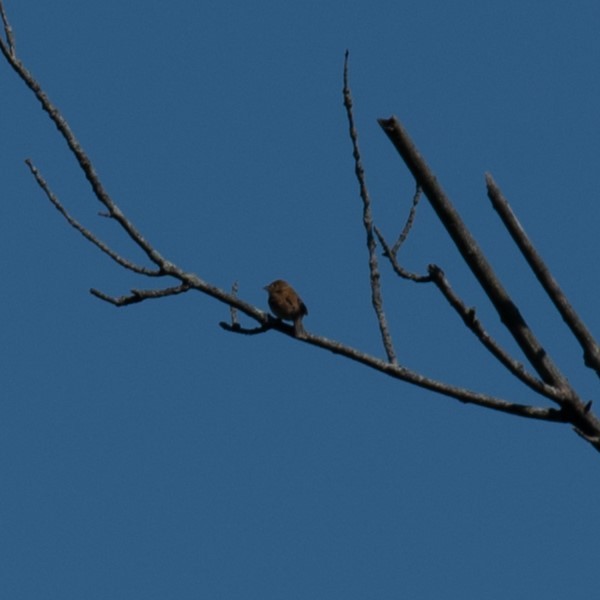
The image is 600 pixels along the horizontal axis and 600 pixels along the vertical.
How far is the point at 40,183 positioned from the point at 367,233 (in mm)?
892

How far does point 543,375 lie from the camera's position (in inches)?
83.6

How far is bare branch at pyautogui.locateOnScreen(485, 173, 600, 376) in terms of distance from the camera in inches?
71.7

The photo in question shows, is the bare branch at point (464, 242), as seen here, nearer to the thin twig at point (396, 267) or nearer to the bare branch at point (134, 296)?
the thin twig at point (396, 267)

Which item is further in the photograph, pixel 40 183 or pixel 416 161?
pixel 40 183

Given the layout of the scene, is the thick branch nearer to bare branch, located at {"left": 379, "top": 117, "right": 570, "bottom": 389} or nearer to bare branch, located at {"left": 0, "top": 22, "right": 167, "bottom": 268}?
bare branch, located at {"left": 379, "top": 117, "right": 570, "bottom": 389}

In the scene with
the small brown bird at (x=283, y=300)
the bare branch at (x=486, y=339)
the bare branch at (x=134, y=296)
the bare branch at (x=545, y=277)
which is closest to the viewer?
the bare branch at (x=545, y=277)

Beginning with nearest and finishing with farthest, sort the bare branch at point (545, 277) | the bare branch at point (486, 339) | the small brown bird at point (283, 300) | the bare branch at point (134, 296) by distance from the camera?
the bare branch at point (545, 277) → the bare branch at point (486, 339) → the bare branch at point (134, 296) → the small brown bird at point (283, 300)

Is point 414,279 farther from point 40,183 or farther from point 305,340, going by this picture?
point 40,183

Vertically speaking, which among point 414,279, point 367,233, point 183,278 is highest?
point 367,233

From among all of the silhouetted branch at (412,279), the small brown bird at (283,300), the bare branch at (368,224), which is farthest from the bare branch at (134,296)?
the small brown bird at (283,300)

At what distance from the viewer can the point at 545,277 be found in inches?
72.7

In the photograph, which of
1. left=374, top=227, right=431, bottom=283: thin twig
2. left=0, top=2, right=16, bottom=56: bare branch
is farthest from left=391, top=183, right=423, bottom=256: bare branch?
left=0, top=2, right=16, bottom=56: bare branch

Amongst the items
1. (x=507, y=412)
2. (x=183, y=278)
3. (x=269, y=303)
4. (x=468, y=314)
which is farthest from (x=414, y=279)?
(x=269, y=303)

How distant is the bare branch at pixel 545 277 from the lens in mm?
1821
